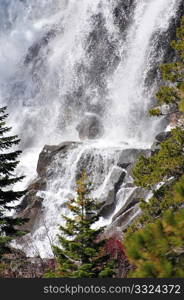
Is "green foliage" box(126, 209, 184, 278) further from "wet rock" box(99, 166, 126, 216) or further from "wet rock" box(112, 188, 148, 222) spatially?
"wet rock" box(99, 166, 126, 216)

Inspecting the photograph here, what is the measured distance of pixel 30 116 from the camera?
5869 cm

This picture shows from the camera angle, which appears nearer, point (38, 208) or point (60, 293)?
point (60, 293)

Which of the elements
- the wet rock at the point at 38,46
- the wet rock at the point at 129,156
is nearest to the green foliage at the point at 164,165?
the wet rock at the point at 129,156

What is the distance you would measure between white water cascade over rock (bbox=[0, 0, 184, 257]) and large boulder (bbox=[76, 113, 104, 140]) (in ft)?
0.47

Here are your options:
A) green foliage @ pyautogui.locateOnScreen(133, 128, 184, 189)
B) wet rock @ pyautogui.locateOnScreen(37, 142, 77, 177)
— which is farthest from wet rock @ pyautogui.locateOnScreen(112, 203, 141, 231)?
Answer: wet rock @ pyautogui.locateOnScreen(37, 142, 77, 177)

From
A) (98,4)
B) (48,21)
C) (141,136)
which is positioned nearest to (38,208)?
(141,136)

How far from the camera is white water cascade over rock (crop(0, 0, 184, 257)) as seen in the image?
30094 mm

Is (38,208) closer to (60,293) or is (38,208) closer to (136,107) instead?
(136,107)

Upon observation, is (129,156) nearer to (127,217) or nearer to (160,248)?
(127,217)

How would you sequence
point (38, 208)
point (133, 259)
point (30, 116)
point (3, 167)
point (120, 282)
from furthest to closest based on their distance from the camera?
point (30, 116)
point (38, 208)
point (3, 167)
point (120, 282)
point (133, 259)

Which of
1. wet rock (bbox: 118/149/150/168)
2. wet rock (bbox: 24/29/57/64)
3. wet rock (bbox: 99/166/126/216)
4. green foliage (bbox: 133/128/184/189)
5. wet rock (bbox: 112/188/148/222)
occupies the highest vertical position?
wet rock (bbox: 24/29/57/64)

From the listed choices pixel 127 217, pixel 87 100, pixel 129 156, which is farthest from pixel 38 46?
pixel 127 217

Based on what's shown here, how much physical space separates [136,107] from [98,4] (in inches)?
745

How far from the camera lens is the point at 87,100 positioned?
5172 cm
